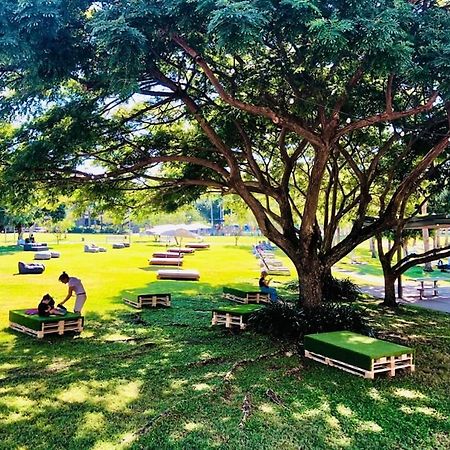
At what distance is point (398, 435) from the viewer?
240 inches

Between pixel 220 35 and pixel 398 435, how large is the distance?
5.61 m

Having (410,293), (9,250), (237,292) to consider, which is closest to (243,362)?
(237,292)

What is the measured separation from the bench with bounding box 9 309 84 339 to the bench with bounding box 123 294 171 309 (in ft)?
13.1

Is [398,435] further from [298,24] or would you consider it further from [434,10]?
[434,10]

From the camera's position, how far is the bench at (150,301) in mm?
15805

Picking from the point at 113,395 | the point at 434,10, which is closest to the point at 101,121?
the point at 113,395

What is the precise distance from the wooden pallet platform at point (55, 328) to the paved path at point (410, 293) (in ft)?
41.3

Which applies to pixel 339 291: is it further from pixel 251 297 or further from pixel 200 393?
pixel 200 393

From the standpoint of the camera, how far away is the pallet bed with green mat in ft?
27.5

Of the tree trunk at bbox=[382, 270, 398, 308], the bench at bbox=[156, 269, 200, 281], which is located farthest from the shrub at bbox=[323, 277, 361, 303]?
the bench at bbox=[156, 269, 200, 281]

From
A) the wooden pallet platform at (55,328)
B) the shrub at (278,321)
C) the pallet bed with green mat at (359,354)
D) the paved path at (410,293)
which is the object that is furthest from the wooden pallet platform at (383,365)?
the paved path at (410,293)

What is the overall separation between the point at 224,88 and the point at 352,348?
19.0 ft

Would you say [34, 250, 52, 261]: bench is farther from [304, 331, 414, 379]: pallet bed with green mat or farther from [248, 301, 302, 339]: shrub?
[304, 331, 414, 379]: pallet bed with green mat

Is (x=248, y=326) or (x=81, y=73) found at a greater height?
(x=81, y=73)
